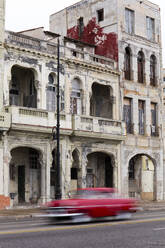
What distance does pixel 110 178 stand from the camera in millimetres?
40375

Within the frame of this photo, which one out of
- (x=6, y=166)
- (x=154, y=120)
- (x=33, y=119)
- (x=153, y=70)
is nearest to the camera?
(x=6, y=166)

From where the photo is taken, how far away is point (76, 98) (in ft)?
122

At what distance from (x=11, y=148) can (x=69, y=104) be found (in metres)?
6.60

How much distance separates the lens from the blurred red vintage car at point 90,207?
18312mm

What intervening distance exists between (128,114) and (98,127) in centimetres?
538

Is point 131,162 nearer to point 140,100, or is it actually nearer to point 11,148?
point 140,100

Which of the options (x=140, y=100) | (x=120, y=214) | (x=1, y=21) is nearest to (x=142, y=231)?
(x=120, y=214)

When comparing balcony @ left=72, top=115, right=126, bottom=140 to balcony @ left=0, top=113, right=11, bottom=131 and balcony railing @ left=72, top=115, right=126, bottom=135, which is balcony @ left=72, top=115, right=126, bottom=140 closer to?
balcony railing @ left=72, top=115, right=126, bottom=135

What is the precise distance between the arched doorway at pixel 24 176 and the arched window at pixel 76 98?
427cm

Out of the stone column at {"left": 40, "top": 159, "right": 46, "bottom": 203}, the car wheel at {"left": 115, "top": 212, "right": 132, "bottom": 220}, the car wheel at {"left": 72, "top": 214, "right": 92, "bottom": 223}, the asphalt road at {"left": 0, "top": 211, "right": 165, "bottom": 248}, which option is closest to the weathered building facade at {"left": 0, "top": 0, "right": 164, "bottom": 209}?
the stone column at {"left": 40, "top": 159, "right": 46, "bottom": 203}

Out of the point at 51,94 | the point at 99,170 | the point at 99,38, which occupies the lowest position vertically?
the point at 99,170

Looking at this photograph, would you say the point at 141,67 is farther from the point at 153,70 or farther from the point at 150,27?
the point at 150,27

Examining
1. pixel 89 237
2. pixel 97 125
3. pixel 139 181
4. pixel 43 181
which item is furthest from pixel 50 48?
pixel 89 237

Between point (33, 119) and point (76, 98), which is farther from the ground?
point (76, 98)
